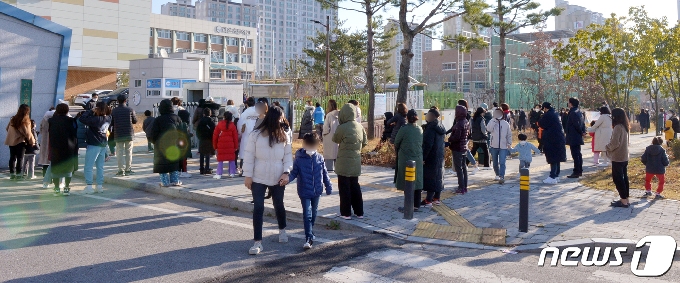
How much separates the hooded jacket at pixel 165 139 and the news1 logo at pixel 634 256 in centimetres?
686

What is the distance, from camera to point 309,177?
7254 millimetres

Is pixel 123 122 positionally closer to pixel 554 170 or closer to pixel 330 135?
pixel 330 135

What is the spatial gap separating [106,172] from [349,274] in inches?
364

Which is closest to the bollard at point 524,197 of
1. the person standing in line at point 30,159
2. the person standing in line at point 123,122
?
the person standing in line at point 123,122

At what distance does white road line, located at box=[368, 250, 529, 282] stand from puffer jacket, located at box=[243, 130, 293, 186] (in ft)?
4.88

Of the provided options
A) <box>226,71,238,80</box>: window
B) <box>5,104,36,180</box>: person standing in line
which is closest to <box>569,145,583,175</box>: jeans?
<box>5,104,36,180</box>: person standing in line

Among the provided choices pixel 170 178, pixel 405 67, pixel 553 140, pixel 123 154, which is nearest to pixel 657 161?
pixel 553 140

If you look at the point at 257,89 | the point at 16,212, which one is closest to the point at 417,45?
the point at 257,89

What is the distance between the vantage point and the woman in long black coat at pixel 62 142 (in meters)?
10.3

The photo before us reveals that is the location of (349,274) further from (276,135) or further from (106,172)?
(106,172)

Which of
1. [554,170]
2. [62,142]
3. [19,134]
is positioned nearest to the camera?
[62,142]

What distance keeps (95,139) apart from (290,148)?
17.0ft

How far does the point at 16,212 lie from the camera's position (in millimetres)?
9125

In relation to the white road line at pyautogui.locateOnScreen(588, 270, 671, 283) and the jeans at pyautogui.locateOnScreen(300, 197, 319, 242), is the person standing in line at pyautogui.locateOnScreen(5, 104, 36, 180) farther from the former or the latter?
the white road line at pyautogui.locateOnScreen(588, 270, 671, 283)
